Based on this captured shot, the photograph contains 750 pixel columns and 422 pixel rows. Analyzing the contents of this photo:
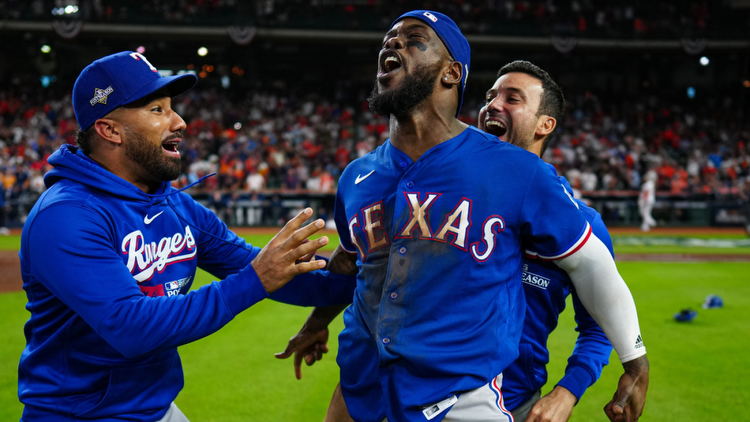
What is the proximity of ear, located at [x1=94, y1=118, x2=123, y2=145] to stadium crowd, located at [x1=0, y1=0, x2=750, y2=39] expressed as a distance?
88.0 feet

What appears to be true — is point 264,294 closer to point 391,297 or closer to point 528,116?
point 391,297

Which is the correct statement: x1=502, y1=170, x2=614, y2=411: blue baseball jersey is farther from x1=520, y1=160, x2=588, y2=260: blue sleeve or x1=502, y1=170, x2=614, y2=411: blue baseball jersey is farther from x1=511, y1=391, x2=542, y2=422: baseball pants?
x1=520, y1=160, x2=588, y2=260: blue sleeve

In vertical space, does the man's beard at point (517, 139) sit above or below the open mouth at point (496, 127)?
below

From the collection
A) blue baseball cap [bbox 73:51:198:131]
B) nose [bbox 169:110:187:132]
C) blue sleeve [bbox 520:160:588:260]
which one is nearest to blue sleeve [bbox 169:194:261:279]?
nose [bbox 169:110:187:132]

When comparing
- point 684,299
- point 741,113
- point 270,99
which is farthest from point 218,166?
point 741,113

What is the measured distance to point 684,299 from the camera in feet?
31.6

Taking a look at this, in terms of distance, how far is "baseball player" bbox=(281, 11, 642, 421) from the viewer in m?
2.16

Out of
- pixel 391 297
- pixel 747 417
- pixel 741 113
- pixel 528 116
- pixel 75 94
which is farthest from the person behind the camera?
pixel 741 113

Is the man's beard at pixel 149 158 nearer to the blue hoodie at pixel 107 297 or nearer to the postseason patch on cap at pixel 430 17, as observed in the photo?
the blue hoodie at pixel 107 297

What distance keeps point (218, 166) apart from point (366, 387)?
2174 cm

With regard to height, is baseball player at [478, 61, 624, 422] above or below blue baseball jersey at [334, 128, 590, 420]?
below

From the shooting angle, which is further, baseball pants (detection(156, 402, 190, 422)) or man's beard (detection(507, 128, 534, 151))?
man's beard (detection(507, 128, 534, 151))

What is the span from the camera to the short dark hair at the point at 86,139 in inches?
109

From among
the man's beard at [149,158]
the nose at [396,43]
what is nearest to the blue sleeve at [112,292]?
the man's beard at [149,158]
